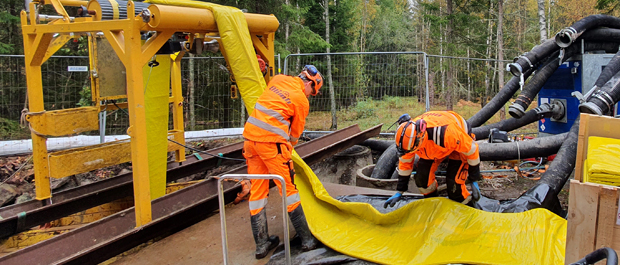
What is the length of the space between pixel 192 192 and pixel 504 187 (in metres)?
4.92

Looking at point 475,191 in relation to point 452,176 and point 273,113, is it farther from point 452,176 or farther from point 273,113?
point 273,113

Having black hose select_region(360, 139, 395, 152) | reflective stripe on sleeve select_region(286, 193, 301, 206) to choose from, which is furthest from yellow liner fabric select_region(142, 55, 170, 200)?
black hose select_region(360, 139, 395, 152)

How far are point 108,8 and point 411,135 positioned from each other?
3379mm

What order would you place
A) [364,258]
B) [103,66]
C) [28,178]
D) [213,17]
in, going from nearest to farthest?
[364,258] < [213,17] < [103,66] < [28,178]

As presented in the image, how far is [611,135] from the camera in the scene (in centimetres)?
272

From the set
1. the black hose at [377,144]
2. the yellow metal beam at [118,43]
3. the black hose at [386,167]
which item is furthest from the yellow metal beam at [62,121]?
the black hose at [377,144]

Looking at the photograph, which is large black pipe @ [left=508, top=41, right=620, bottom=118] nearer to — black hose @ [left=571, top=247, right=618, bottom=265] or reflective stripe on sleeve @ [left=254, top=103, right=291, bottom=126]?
reflective stripe on sleeve @ [left=254, top=103, right=291, bottom=126]

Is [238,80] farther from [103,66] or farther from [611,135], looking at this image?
[611,135]

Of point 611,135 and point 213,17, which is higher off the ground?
point 213,17

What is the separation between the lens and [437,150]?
4355 mm

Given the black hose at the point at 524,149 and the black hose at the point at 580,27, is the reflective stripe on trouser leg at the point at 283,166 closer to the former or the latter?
the black hose at the point at 524,149

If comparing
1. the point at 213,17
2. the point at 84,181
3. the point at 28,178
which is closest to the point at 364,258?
the point at 213,17

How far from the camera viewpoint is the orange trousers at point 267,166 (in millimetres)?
4055

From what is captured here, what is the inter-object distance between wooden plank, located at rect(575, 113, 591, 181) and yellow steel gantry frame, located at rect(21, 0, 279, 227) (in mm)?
3539
